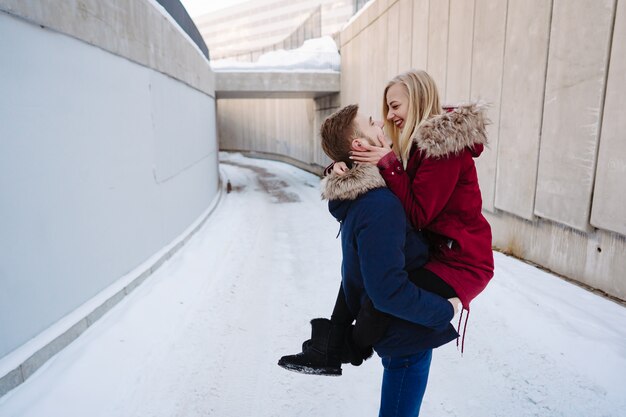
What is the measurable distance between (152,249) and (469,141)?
506 centimetres

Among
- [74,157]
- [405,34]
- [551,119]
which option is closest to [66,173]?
[74,157]

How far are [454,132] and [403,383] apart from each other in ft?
3.38

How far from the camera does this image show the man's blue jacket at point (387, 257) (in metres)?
1.47

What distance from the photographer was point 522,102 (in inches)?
219

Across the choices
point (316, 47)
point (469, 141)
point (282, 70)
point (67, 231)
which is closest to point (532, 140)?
point (469, 141)

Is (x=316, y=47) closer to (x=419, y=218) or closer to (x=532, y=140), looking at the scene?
(x=532, y=140)

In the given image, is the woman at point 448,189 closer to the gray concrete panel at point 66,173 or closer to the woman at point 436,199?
the woman at point 436,199

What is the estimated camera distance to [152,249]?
18.8 ft

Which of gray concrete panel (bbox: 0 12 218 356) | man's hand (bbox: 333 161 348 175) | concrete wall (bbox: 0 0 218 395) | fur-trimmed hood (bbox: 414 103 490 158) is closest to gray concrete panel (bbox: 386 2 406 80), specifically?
concrete wall (bbox: 0 0 218 395)

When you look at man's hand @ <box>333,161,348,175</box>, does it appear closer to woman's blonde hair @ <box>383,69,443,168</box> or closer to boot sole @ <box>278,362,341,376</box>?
woman's blonde hair @ <box>383,69,443,168</box>

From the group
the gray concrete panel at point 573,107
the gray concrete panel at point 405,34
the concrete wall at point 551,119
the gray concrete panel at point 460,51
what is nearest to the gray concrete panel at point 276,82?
the gray concrete panel at point 405,34

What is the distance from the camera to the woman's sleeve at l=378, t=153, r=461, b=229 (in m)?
1.58

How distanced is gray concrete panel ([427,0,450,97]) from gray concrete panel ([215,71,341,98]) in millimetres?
8169

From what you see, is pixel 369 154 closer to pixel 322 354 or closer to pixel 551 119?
pixel 322 354
